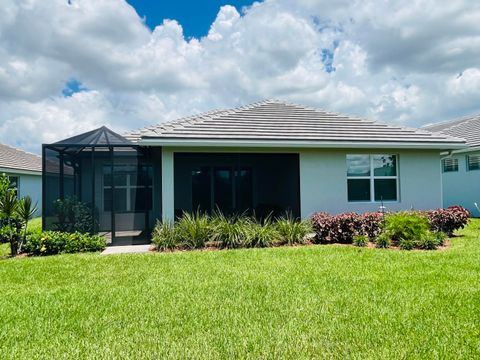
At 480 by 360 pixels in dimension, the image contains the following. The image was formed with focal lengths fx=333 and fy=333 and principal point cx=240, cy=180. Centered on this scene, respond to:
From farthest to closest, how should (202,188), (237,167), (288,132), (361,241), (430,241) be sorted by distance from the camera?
(202,188) → (237,167) → (288,132) → (361,241) → (430,241)

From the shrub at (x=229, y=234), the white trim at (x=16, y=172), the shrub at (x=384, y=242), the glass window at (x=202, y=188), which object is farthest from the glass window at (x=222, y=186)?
the white trim at (x=16, y=172)

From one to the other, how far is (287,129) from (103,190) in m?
7.20

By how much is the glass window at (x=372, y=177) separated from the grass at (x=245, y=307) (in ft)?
16.6

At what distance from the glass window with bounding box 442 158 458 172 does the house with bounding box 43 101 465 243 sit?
29.4 ft

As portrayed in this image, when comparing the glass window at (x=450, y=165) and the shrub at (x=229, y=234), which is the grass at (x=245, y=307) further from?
the glass window at (x=450, y=165)

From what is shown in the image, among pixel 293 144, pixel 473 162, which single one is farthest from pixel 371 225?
pixel 473 162

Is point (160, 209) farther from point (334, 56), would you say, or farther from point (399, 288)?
point (334, 56)

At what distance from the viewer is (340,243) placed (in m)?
10.8

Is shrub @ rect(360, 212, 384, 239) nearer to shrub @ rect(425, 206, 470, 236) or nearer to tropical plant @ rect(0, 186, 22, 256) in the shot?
shrub @ rect(425, 206, 470, 236)

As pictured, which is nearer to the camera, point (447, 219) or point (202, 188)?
point (447, 219)

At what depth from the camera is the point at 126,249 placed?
1034cm

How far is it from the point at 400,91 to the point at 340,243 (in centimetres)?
2290

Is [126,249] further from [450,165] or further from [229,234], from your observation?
[450,165]

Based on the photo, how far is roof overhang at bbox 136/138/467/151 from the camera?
11.2 meters
